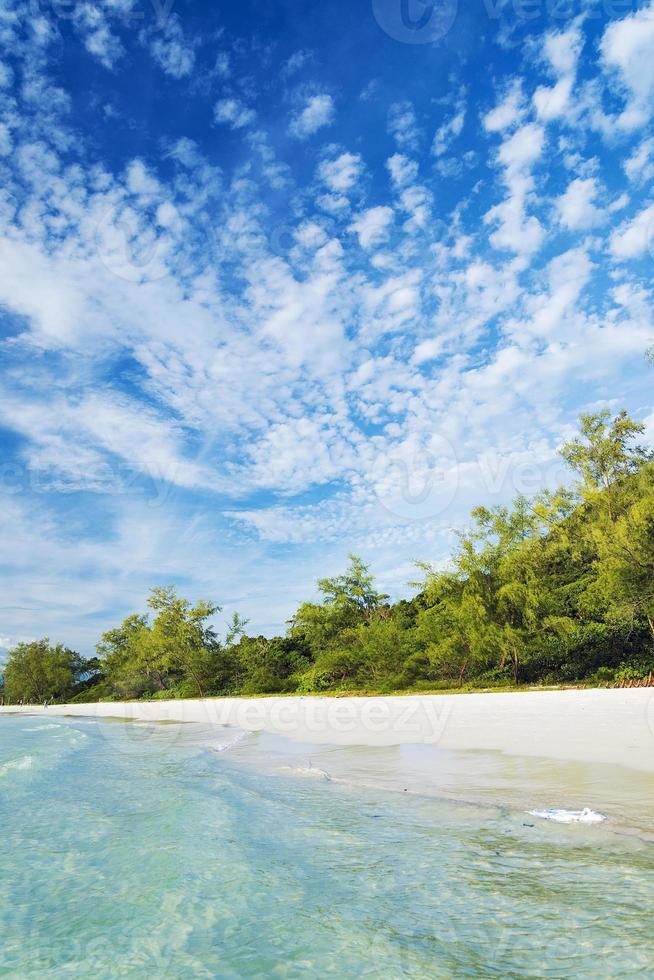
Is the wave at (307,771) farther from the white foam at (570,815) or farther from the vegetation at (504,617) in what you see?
the vegetation at (504,617)

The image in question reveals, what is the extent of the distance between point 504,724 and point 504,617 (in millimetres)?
14089

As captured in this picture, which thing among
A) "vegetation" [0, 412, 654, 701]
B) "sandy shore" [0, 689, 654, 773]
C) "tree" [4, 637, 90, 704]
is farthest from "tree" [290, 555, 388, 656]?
"tree" [4, 637, 90, 704]

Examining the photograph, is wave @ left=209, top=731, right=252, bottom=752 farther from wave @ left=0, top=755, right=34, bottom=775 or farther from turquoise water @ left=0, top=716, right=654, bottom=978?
turquoise water @ left=0, top=716, right=654, bottom=978

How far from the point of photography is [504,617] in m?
29.5

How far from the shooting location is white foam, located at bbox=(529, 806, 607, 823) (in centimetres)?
607

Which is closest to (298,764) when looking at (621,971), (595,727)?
(595,727)

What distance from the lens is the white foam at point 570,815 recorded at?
6.07 meters

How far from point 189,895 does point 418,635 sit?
29.8m

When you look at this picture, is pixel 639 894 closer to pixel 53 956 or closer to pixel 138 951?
pixel 138 951

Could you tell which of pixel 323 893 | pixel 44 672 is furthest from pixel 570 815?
pixel 44 672

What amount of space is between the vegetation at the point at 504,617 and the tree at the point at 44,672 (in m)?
46.1

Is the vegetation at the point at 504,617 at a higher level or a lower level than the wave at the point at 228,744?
higher

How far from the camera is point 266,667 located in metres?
48.0

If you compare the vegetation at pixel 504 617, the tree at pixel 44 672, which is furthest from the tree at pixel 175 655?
the tree at pixel 44 672
